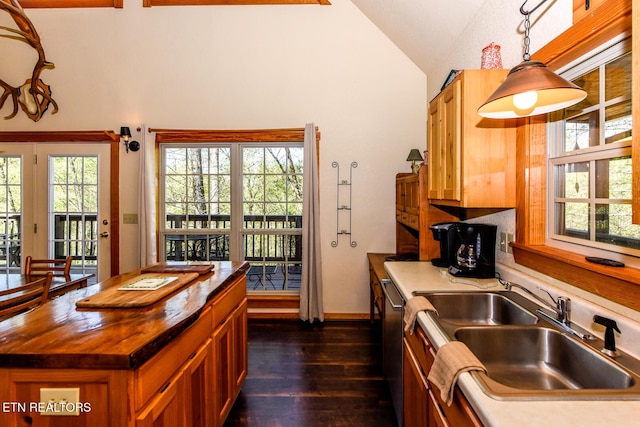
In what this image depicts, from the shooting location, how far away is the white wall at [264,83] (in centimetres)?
369

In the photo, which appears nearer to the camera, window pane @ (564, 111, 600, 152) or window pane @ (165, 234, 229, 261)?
window pane @ (564, 111, 600, 152)

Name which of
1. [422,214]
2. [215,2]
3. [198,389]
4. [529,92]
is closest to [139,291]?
[198,389]

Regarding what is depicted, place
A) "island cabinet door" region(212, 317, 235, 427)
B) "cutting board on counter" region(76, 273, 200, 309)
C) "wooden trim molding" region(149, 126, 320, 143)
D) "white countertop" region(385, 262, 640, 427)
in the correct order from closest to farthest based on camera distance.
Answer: "white countertop" region(385, 262, 640, 427), "cutting board on counter" region(76, 273, 200, 309), "island cabinet door" region(212, 317, 235, 427), "wooden trim molding" region(149, 126, 320, 143)

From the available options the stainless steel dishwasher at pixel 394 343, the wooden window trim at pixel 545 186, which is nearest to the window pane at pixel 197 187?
the stainless steel dishwasher at pixel 394 343

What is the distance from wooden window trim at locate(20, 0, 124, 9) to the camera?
3.72 metres

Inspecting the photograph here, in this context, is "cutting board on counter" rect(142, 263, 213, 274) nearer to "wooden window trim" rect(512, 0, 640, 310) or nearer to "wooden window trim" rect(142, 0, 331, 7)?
"wooden window trim" rect(512, 0, 640, 310)

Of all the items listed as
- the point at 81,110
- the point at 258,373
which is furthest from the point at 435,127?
the point at 81,110

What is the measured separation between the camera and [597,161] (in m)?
1.46

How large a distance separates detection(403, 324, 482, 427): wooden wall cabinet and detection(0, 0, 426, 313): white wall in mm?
2118

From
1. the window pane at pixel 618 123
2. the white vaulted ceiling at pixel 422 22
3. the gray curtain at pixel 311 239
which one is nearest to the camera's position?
the window pane at pixel 618 123

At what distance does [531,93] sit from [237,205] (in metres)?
3.13

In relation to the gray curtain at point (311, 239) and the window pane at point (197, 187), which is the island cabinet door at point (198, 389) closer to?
the gray curtain at point (311, 239)

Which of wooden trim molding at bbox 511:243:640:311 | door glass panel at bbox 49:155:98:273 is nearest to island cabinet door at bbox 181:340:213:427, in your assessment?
wooden trim molding at bbox 511:243:640:311

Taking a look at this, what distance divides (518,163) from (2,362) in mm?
2355
